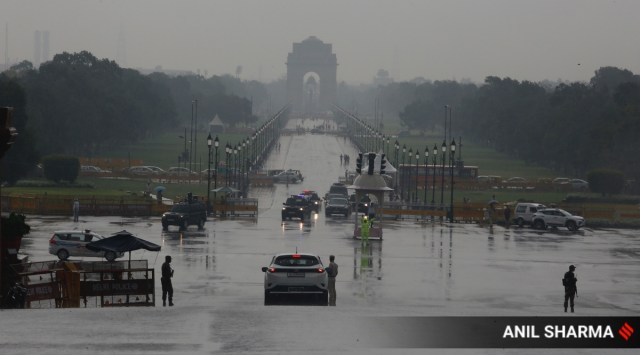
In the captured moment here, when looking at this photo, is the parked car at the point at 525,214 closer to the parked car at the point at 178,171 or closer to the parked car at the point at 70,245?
the parked car at the point at 70,245

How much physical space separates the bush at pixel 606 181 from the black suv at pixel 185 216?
140 feet

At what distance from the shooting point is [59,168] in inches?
3250

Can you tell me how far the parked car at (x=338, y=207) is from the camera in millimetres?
66875

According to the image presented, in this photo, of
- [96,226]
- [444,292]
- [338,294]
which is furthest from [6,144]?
[96,226]

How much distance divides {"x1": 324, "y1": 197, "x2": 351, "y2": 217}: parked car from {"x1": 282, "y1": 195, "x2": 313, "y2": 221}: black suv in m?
1.05

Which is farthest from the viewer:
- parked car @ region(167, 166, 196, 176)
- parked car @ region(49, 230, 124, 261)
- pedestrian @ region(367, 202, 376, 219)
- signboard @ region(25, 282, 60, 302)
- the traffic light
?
parked car @ region(167, 166, 196, 176)

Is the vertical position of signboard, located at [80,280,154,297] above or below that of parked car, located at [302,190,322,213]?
above

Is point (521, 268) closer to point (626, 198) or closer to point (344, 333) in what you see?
point (344, 333)

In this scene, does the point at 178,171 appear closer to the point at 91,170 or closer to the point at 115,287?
the point at 91,170

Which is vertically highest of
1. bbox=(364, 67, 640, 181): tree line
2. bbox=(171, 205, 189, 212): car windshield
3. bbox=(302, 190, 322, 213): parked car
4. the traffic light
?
bbox=(364, 67, 640, 181): tree line

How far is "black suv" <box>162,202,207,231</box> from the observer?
5256 cm

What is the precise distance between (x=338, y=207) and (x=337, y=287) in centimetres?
3406

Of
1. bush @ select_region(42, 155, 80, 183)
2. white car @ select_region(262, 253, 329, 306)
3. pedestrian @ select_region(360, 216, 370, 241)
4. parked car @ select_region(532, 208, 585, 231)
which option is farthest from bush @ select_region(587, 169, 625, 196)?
white car @ select_region(262, 253, 329, 306)

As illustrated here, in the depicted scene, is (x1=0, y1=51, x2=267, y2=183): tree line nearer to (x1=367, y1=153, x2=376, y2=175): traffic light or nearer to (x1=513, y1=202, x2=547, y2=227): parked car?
(x1=367, y1=153, x2=376, y2=175): traffic light
